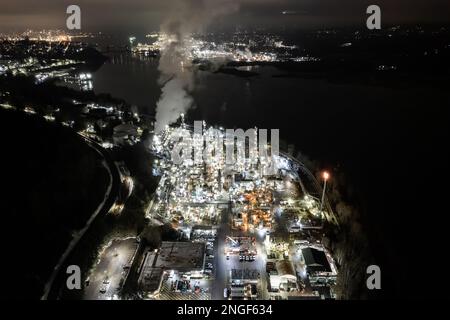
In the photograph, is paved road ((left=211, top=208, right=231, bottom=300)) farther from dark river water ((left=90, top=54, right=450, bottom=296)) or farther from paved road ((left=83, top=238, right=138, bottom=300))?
dark river water ((left=90, top=54, right=450, bottom=296))

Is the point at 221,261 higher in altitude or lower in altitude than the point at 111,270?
higher

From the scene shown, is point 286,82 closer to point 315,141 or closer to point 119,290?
point 315,141

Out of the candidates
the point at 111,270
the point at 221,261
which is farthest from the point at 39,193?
the point at 221,261
